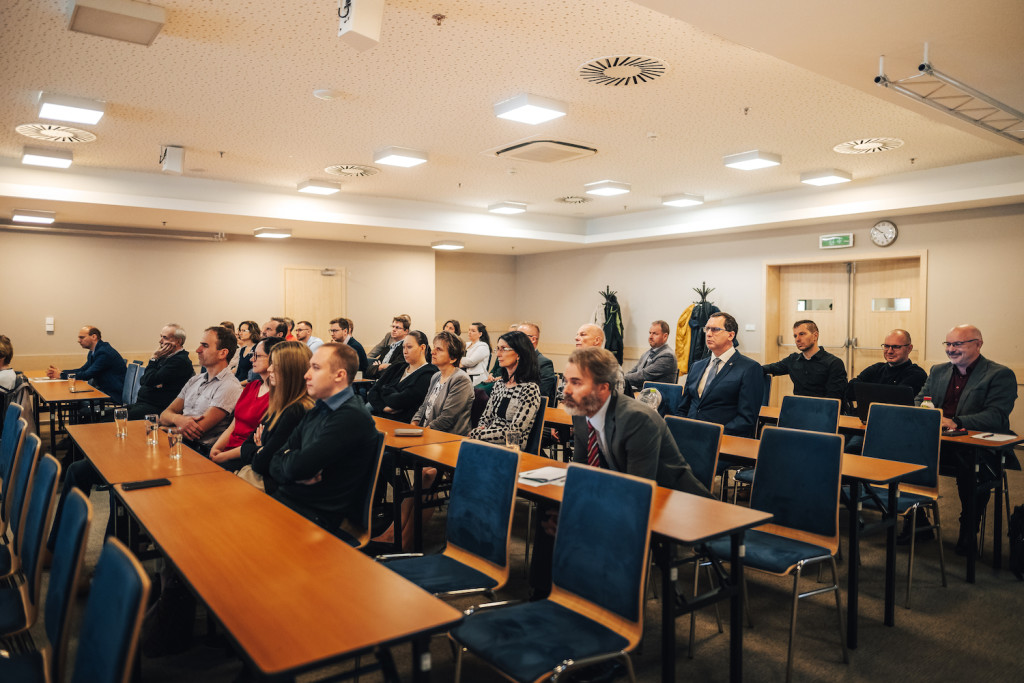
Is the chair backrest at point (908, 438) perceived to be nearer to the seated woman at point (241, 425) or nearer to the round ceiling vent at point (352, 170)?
the seated woman at point (241, 425)

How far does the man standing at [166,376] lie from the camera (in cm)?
557

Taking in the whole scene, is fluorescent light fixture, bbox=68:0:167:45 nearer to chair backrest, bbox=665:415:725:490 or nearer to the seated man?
the seated man

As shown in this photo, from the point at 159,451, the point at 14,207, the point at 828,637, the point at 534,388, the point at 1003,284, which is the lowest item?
the point at 828,637

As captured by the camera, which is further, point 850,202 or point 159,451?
point 850,202

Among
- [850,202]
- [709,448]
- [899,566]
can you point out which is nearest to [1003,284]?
[850,202]

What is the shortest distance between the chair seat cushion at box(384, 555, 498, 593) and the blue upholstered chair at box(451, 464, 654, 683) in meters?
0.18

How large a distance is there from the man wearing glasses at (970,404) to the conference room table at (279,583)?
3485 millimetres

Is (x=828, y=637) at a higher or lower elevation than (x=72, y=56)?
lower

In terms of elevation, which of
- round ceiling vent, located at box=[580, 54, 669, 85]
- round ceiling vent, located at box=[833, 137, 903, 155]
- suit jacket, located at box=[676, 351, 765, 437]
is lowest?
suit jacket, located at box=[676, 351, 765, 437]

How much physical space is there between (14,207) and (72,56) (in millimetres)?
4672

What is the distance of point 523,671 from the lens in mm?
1953

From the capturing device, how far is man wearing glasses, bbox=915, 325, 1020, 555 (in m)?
4.04

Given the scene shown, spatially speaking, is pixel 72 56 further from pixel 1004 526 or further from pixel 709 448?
pixel 1004 526

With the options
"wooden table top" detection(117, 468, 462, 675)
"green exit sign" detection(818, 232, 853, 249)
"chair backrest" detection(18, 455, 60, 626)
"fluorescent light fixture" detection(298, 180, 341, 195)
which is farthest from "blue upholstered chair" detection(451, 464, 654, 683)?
"green exit sign" detection(818, 232, 853, 249)
